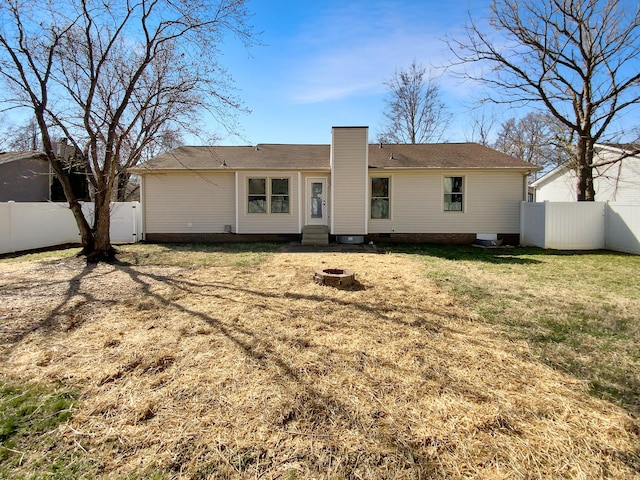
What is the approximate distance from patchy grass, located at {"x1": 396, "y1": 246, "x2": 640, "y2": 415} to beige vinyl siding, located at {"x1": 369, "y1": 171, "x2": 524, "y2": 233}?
3.10m

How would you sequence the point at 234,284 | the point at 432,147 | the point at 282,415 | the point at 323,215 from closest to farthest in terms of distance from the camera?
the point at 282,415, the point at 234,284, the point at 323,215, the point at 432,147

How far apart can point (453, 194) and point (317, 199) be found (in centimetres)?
513

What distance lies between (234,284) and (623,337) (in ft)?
18.5

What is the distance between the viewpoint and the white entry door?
1366cm

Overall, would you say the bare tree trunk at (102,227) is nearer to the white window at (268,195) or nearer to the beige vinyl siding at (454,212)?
the white window at (268,195)

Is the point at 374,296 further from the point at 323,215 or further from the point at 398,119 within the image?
the point at 398,119

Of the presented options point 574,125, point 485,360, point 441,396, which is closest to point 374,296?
point 485,360

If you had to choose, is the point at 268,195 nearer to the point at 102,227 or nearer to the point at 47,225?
the point at 102,227

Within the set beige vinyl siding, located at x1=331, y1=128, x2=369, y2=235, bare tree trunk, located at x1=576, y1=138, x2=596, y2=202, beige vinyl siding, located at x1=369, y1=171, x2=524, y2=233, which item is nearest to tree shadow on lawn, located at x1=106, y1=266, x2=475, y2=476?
beige vinyl siding, located at x1=331, y1=128, x2=369, y2=235

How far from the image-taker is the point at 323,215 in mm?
13719

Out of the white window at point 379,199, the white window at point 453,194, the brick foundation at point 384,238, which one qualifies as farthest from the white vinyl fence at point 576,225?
the white window at point 379,199

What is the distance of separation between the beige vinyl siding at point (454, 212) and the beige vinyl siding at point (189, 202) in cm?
558

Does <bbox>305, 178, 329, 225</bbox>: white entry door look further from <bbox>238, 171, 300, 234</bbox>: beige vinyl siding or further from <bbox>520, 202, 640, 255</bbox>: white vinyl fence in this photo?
<bbox>520, 202, 640, 255</bbox>: white vinyl fence

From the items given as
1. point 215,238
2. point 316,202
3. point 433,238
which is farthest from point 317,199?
point 433,238
